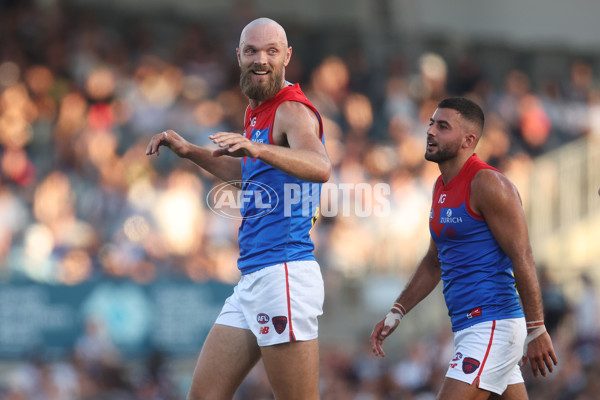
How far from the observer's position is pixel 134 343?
1349cm

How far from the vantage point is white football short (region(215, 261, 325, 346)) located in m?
5.65

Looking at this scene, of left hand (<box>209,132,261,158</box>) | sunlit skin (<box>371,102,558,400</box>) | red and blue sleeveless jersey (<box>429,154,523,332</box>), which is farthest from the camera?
red and blue sleeveless jersey (<box>429,154,523,332</box>)

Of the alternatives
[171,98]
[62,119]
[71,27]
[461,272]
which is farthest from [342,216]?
[461,272]

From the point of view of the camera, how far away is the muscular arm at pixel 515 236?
18.8 ft

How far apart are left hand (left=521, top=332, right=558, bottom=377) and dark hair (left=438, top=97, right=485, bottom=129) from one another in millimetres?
1420

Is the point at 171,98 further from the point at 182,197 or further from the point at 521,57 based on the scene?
the point at 521,57

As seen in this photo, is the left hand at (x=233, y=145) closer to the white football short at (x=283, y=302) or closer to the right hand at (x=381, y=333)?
the white football short at (x=283, y=302)

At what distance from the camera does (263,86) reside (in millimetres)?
5766

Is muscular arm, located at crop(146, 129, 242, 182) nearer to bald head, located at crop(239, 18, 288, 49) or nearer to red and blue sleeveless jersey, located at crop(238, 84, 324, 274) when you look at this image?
red and blue sleeveless jersey, located at crop(238, 84, 324, 274)

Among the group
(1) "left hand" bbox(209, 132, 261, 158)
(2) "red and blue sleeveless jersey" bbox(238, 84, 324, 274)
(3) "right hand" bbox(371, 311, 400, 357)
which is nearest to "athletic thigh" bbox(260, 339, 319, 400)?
(2) "red and blue sleeveless jersey" bbox(238, 84, 324, 274)

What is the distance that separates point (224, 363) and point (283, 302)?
565mm

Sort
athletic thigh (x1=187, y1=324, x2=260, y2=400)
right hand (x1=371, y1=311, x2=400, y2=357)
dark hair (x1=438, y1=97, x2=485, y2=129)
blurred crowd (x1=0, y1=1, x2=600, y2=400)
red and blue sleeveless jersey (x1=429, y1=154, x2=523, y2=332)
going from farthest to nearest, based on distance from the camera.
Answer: blurred crowd (x1=0, y1=1, x2=600, y2=400) → right hand (x1=371, y1=311, x2=400, y2=357) → dark hair (x1=438, y1=97, x2=485, y2=129) → red and blue sleeveless jersey (x1=429, y1=154, x2=523, y2=332) → athletic thigh (x1=187, y1=324, x2=260, y2=400)

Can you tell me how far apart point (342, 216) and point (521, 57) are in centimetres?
1118

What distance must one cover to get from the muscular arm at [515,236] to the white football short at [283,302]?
1130 mm
